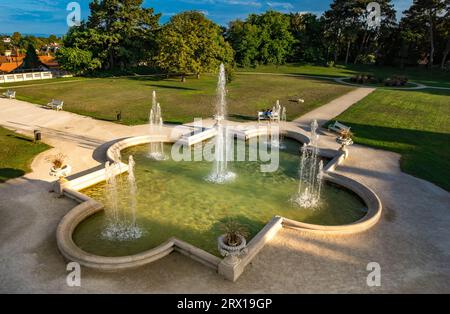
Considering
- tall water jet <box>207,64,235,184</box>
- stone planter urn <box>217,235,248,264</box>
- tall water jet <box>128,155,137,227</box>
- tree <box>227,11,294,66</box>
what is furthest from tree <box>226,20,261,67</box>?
stone planter urn <box>217,235,248,264</box>

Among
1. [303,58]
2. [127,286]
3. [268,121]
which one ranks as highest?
[303,58]

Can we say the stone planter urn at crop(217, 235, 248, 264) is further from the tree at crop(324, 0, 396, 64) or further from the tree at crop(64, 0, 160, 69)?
the tree at crop(324, 0, 396, 64)

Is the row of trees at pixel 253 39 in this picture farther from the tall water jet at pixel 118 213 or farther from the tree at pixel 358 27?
the tall water jet at pixel 118 213

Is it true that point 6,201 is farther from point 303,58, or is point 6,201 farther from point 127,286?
point 303,58

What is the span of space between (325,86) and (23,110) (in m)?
37.9

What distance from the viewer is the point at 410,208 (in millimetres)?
13656

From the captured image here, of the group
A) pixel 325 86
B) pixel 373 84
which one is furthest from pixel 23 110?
pixel 373 84

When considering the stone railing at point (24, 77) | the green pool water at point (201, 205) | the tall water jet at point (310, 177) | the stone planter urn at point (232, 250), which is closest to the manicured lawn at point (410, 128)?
the tall water jet at point (310, 177)

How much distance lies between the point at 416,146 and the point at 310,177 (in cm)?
929

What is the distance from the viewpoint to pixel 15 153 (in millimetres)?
18531

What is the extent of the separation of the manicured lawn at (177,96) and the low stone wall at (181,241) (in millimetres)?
12892

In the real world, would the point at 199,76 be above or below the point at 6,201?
above

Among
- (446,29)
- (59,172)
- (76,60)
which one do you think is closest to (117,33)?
(76,60)

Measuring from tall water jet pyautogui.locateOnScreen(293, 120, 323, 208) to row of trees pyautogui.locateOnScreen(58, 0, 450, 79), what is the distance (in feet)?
104
